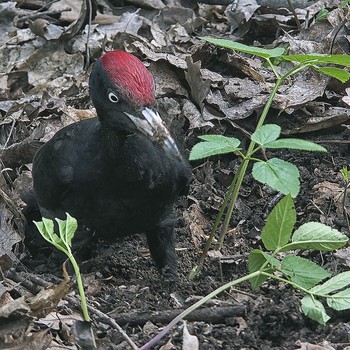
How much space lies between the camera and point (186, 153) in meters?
4.63

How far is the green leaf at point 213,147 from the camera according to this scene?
3.23 metres

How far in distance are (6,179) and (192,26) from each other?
90.5 inches

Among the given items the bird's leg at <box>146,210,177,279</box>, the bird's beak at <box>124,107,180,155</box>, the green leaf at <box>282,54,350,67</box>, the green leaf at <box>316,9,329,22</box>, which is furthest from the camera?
the green leaf at <box>316,9,329,22</box>

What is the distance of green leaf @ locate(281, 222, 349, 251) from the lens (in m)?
3.17

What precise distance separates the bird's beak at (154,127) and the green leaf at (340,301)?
1061 mm

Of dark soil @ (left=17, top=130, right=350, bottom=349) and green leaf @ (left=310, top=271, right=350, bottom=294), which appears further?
dark soil @ (left=17, top=130, right=350, bottom=349)

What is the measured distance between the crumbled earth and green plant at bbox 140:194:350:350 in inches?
5.5

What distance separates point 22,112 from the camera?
5.81m

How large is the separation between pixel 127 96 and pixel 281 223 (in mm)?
1049

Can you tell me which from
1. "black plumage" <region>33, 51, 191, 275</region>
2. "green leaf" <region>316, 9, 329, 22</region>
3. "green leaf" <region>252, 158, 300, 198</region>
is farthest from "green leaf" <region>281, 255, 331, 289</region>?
"green leaf" <region>316, 9, 329, 22</region>

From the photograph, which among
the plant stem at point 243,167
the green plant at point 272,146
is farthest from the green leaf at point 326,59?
the plant stem at point 243,167

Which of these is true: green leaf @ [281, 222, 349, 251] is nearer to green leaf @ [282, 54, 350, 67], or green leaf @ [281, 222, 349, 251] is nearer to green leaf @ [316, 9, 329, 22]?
green leaf @ [282, 54, 350, 67]

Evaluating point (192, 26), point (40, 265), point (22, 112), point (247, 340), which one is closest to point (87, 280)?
point (40, 265)

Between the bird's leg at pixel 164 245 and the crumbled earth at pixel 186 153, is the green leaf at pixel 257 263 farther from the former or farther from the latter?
the bird's leg at pixel 164 245
